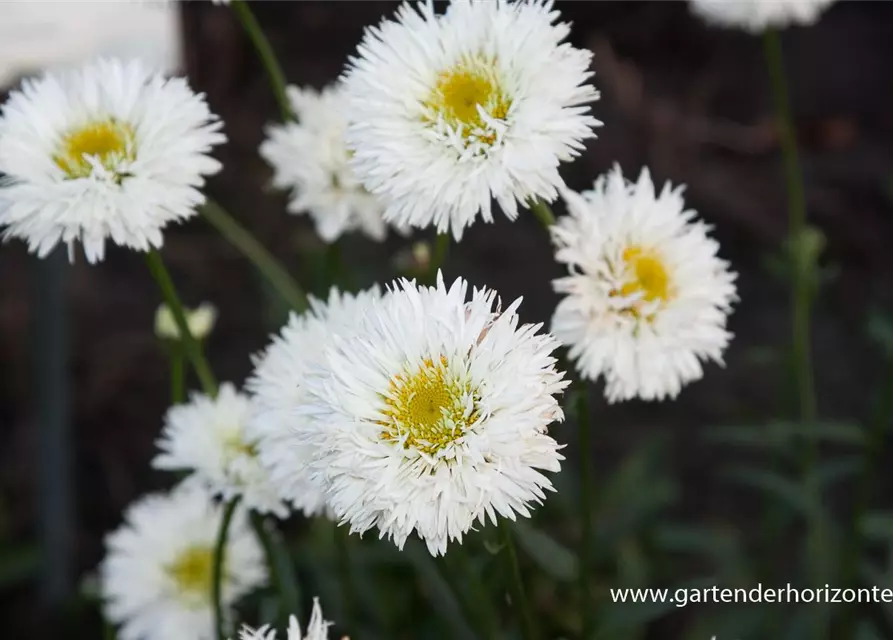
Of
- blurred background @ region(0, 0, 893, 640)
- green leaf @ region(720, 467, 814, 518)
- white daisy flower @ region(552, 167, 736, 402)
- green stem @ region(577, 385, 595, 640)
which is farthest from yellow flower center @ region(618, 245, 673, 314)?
green leaf @ region(720, 467, 814, 518)

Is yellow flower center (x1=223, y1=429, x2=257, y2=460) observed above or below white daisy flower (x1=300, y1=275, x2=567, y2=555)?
above

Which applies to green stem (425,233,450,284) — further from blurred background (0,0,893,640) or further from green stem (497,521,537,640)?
blurred background (0,0,893,640)

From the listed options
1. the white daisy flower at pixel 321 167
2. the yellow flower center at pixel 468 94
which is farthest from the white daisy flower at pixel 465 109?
the white daisy flower at pixel 321 167

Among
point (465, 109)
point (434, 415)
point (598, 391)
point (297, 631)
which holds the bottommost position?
point (297, 631)

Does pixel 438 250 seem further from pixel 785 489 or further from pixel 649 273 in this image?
pixel 785 489

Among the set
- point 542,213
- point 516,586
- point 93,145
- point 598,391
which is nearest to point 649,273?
point 542,213

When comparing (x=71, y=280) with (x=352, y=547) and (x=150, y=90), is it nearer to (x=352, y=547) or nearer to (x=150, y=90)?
(x=352, y=547)
